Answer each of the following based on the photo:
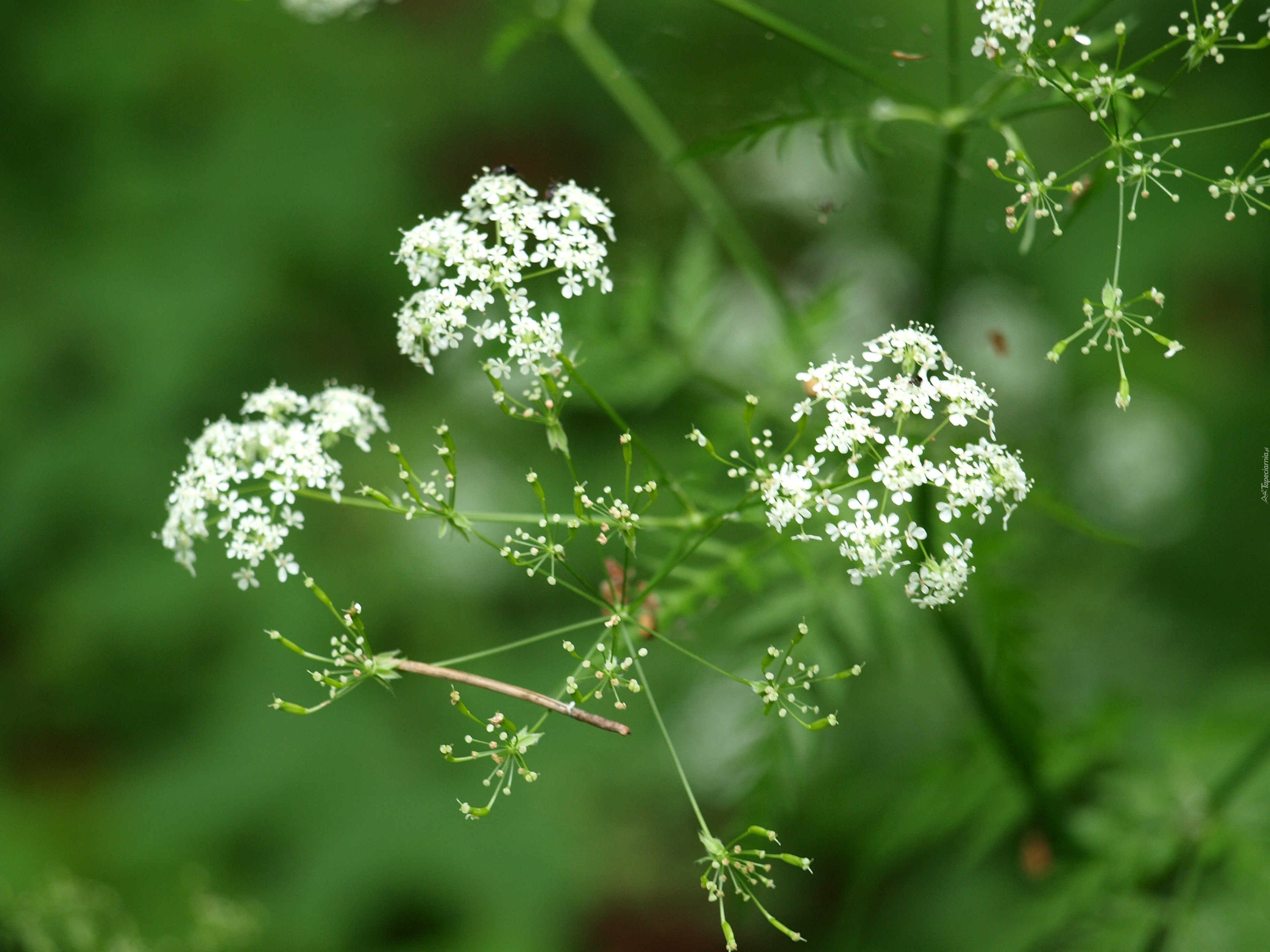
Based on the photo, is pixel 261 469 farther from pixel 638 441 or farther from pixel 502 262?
pixel 638 441

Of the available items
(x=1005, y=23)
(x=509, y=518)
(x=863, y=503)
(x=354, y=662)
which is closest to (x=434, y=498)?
(x=509, y=518)

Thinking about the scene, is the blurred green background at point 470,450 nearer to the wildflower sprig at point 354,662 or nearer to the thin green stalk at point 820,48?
the thin green stalk at point 820,48

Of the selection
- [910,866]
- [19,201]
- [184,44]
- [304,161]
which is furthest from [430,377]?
[910,866]

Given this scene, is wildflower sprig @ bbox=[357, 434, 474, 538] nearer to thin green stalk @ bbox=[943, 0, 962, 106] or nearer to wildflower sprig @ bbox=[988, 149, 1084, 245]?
wildflower sprig @ bbox=[988, 149, 1084, 245]

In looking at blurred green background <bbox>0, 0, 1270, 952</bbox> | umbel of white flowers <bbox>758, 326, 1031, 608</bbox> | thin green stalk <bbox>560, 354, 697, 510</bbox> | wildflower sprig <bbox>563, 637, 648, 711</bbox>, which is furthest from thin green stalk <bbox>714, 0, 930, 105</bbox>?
wildflower sprig <bbox>563, 637, 648, 711</bbox>

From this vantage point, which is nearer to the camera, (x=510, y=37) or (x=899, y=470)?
(x=899, y=470)

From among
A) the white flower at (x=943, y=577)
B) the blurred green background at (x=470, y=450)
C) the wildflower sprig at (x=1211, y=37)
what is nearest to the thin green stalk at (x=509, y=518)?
the white flower at (x=943, y=577)
